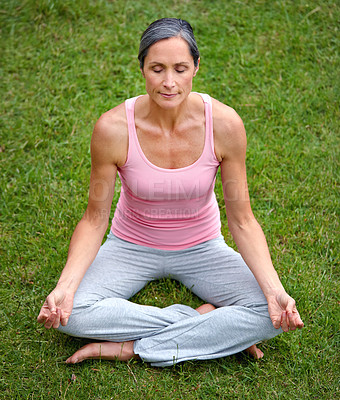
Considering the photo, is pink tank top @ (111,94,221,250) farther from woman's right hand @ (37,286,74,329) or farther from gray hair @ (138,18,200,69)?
woman's right hand @ (37,286,74,329)

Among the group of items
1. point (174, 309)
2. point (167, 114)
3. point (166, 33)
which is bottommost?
point (174, 309)

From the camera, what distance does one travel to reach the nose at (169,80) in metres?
2.82

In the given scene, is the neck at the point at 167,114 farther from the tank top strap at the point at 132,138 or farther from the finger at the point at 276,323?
the finger at the point at 276,323

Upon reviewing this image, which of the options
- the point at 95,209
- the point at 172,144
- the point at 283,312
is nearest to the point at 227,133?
the point at 172,144

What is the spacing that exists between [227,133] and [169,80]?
46cm

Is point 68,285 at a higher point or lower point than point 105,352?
higher

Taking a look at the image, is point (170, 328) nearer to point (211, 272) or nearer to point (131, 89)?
point (211, 272)

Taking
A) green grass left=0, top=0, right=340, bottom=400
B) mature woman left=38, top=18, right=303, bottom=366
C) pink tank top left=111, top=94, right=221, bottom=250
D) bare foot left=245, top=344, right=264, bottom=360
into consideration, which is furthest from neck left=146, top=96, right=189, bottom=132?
bare foot left=245, top=344, right=264, bottom=360

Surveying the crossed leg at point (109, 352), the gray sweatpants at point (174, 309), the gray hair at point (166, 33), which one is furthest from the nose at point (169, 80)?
the crossed leg at point (109, 352)

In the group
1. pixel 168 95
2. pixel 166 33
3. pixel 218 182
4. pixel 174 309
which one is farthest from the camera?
pixel 218 182

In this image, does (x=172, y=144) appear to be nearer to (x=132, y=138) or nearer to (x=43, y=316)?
(x=132, y=138)

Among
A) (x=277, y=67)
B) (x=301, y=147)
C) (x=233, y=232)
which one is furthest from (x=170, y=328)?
(x=277, y=67)

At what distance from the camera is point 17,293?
11.7ft

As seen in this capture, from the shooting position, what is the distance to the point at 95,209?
10.4ft
